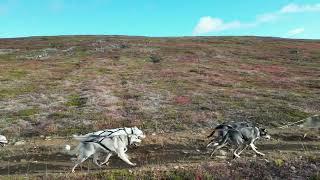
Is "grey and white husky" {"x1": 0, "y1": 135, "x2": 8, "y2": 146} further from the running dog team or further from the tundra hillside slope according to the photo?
the running dog team

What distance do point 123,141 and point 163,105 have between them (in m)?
18.0

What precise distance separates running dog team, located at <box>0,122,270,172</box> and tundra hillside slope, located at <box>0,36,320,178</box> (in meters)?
0.75

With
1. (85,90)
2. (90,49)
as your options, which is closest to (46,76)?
(85,90)

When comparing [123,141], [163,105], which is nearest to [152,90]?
[163,105]

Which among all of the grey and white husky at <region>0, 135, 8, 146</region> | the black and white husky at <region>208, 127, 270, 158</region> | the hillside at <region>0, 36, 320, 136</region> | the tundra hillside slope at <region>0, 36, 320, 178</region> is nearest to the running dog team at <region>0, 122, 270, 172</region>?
the black and white husky at <region>208, 127, 270, 158</region>

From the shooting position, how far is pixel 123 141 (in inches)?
868

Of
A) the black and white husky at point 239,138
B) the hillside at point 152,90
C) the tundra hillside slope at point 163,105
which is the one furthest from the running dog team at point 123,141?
the hillside at point 152,90

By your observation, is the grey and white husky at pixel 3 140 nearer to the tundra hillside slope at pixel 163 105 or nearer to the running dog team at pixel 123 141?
the tundra hillside slope at pixel 163 105

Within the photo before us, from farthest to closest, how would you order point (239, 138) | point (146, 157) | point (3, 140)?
1. point (3, 140)
2. point (146, 157)
3. point (239, 138)

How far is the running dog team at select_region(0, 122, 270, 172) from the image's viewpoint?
20609 mm

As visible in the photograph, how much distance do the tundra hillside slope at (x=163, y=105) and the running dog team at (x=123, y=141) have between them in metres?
0.75

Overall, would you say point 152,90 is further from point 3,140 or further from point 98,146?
point 98,146

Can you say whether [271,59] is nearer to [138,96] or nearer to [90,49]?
[90,49]

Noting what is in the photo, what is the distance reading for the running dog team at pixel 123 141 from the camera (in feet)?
67.6
